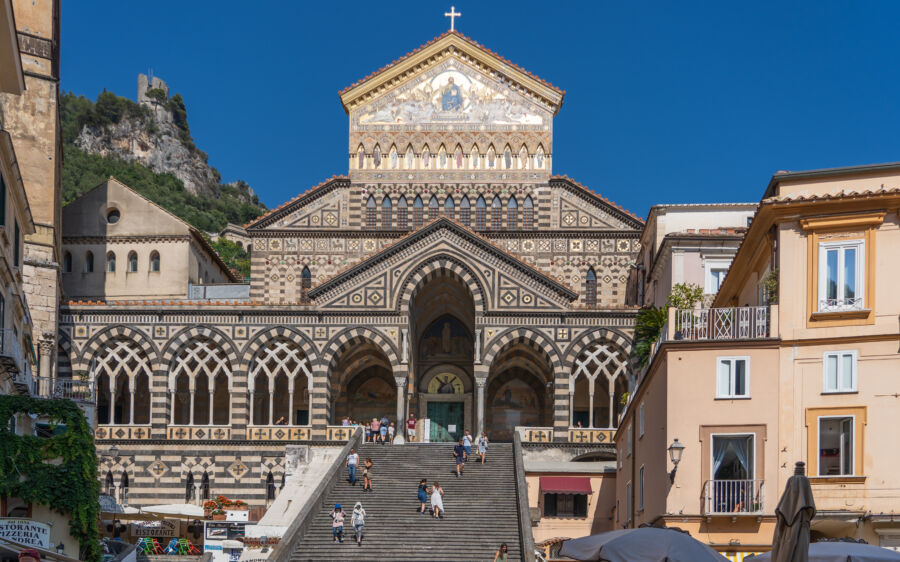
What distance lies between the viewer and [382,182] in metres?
59.8

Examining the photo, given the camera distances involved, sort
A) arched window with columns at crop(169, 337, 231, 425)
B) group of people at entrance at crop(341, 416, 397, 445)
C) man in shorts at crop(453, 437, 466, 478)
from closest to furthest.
A: man in shorts at crop(453, 437, 466, 478) < group of people at entrance at crop(341, 416, 397, 445) < arched window with columns at crop(169, 337, 231, 425)

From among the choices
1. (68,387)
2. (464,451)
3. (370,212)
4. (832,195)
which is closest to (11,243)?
(68,387)

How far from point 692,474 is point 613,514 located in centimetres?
1414

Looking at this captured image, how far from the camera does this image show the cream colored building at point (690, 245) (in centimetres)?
4372

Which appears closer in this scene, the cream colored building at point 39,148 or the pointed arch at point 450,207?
the cream colored building at point 39,148

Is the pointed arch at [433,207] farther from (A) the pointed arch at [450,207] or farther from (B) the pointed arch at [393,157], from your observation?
(B) the pointed arch at [393,157]

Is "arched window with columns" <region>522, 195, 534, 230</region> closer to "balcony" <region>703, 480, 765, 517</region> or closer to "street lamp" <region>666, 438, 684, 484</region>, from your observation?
"street lamp" <region>666, 438, 684, 484</region>

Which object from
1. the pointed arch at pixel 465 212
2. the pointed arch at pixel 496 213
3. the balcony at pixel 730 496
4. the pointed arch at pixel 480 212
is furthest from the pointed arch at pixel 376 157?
the balcony at pixel 730 496

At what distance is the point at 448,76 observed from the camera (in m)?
60.3

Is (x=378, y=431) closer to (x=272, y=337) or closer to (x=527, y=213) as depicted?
(x=272, y=337)

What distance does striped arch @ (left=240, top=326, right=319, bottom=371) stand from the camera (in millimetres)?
53062

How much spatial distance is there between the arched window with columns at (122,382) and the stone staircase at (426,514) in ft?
37.6

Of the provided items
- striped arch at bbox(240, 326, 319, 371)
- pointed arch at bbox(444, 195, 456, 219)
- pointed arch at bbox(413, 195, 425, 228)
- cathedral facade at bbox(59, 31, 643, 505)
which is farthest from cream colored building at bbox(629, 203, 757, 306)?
striped arch at bbox(240, 326, 319, 371)

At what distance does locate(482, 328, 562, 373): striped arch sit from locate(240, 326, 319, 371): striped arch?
22.0ft
